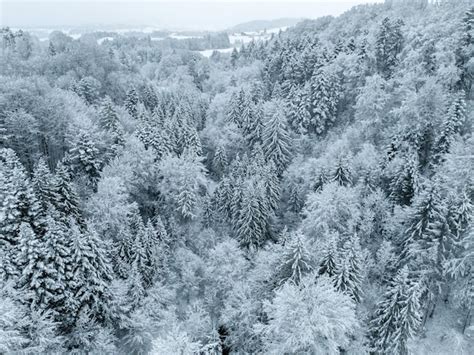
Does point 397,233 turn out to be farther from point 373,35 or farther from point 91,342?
point 373,35

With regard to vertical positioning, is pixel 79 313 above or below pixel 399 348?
above

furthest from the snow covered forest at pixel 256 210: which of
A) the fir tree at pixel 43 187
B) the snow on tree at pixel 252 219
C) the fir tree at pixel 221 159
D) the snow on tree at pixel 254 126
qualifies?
the snow on tree at pixel 254 126

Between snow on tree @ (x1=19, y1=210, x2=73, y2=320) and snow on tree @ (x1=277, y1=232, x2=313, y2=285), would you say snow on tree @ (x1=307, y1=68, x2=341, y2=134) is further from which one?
snow on tree @ (x1=19, y1=210, x2=73, y2=320)

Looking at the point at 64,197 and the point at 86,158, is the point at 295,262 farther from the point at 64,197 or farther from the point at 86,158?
the point at 86,158

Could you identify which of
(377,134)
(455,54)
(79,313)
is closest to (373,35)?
(455,54)

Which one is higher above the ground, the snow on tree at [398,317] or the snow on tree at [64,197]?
the snow on tree at [64,197]

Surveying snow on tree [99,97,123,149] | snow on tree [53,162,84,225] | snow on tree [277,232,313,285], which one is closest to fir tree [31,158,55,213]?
snow on tree [53,162,84,225]

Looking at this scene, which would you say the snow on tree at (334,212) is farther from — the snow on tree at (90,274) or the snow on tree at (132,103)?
the snow on tree at (132,103)
